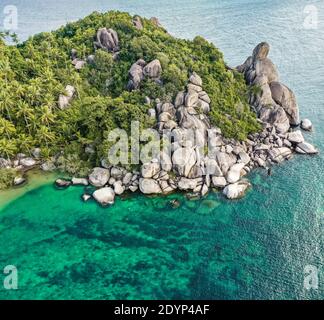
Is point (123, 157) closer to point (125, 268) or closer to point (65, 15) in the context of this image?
point (125, 268)

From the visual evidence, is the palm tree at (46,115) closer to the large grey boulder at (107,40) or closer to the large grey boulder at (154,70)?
the large grey boulder at (154,70)

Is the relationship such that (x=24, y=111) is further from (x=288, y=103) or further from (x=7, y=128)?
(x=288, y=103)

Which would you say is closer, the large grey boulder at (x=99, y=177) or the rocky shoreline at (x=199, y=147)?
the rocky shoreline at (x=199, y=147)

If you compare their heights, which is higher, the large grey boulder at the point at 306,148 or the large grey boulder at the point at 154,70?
the large grey boulder at the point at 154,70

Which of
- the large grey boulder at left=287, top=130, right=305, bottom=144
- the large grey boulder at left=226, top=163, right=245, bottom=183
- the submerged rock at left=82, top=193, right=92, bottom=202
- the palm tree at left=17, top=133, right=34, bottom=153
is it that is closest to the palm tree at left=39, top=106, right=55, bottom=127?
the palm tree at left=17, top=133, right=34, bottom=153

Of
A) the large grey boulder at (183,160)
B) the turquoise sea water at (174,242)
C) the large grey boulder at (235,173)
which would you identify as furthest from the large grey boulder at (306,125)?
the large grey boulder at (183,160)

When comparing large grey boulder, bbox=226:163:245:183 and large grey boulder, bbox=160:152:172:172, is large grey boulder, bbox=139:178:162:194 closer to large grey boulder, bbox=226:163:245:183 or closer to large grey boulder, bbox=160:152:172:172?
large grey boulder, bbox=160:152:172:172

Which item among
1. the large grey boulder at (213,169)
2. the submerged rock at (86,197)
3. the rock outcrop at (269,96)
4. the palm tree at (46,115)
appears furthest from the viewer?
the rock outcrop at (269,96)

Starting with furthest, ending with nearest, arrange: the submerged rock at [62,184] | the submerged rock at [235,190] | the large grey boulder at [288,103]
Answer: the large grey boulder at [288,103] → the submerged rock at [62,184] → the submerged rock at [235,190]
